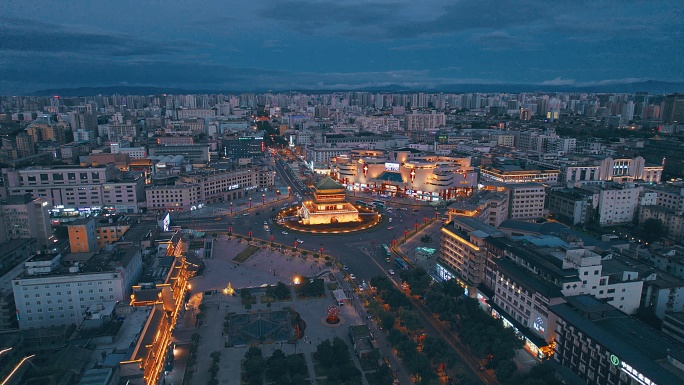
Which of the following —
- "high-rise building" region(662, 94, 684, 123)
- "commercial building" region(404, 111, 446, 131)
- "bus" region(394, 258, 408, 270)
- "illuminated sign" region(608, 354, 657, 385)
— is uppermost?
"high-rise building" region(662, 94, 684, 123)

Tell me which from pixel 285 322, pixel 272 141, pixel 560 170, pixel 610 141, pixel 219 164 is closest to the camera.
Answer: pixel 285 322

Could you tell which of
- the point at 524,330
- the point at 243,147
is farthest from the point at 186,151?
the point at 524,330

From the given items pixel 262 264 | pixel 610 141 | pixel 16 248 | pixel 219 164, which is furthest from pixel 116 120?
pixel 610 141

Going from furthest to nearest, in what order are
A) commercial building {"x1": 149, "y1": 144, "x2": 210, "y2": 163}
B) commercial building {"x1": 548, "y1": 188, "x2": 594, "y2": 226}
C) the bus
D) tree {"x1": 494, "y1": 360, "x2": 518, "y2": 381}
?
commercial building {"x1": 149, "y1": 144, "x2": 210, "y2": 163} < commercial building {"x1": 548, "y1": 188, "x2": 594, "y2": 226} < the bus < tree {"x1": 494, "y1": 360, "x2": 518, "y2": 381}

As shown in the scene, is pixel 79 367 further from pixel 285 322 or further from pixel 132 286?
pixel 285 322

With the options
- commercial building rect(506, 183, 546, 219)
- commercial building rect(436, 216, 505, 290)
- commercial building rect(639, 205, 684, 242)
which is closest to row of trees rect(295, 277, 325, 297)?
commercial building rect(436, 216, 505, 290)

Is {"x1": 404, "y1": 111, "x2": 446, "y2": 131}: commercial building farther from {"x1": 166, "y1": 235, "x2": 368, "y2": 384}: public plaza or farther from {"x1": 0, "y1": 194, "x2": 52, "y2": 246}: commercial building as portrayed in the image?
{"x1": 0, "y1": 194, "x2": 52, "y2": 246}: commercial building

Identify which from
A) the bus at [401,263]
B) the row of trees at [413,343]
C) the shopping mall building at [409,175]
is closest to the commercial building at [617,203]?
the shopping mall building at [409,175]

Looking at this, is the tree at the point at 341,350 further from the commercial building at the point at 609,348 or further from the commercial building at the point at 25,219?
the commercial building at the point at 25,219
